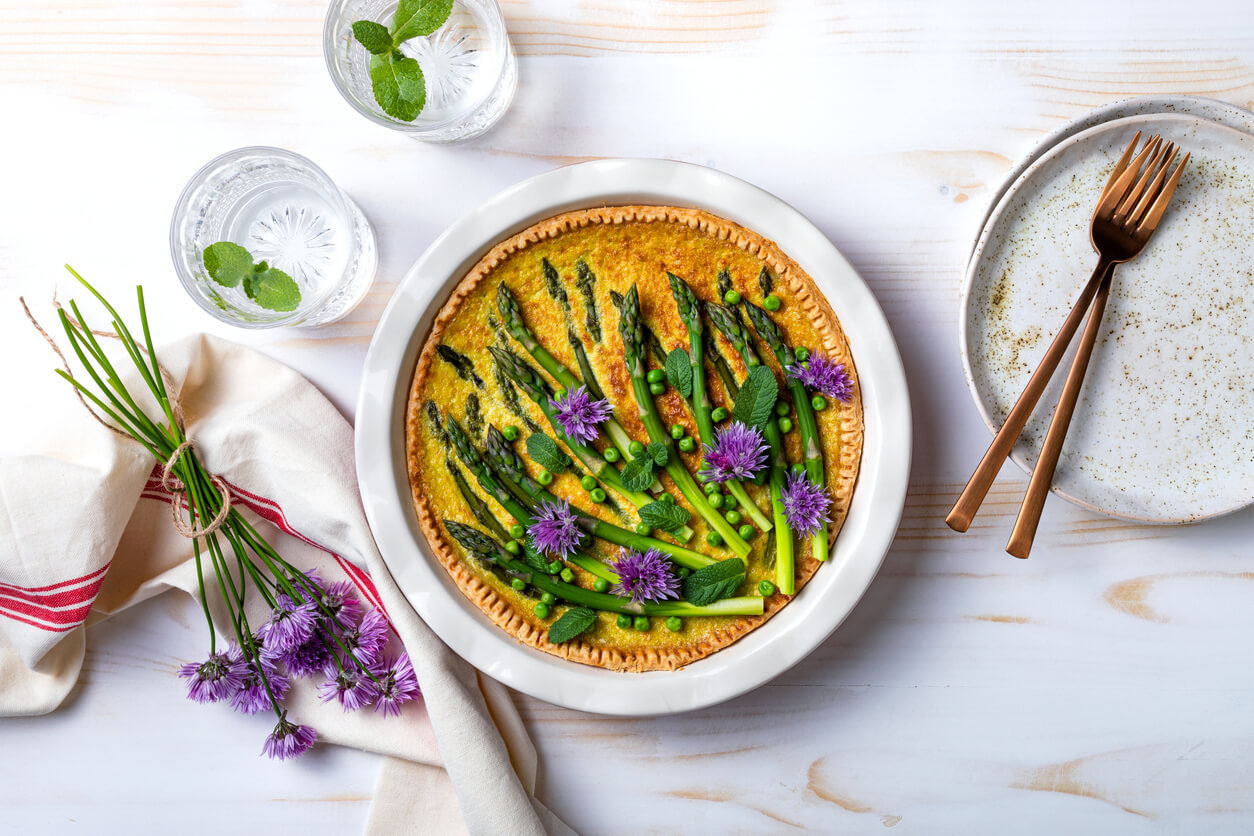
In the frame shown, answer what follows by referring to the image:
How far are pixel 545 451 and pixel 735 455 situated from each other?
0.47 m

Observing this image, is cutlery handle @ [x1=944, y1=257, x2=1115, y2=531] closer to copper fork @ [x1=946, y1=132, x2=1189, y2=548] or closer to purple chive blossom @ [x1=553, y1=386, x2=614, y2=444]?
copper fork @ [x1=946, y1=132, x2=1189, y2=548]

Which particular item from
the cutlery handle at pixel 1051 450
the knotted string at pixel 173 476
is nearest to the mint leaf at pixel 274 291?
the knotted string at pixel 173 476

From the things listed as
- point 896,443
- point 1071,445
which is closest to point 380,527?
point 896,443

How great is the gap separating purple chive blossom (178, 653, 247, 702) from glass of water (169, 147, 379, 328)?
92 centimetres

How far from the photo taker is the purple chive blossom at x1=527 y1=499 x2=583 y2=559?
1.88m

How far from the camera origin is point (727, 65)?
2.06 m

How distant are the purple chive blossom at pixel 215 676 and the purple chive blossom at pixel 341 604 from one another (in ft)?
0.99

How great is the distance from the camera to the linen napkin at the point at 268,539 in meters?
1.99

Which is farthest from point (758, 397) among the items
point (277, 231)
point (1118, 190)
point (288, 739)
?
point (288, 739)

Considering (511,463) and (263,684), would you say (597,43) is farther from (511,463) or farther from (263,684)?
(263,684)

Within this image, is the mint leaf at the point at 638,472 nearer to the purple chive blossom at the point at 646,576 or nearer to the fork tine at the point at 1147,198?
the purple chive blossom at the point at 646,576

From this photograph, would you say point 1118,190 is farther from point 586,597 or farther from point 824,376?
point 586,597

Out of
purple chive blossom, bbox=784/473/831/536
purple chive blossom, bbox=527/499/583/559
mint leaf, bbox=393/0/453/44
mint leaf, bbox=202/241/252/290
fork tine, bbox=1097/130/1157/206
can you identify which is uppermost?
mint leaf, bbox=393/0/453/44

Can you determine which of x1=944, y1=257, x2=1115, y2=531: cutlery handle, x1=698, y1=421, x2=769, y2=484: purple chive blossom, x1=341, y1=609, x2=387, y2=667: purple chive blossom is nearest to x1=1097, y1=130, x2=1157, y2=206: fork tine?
x1=944, y1=257, x2=1115, y2=531: cutlery handle
